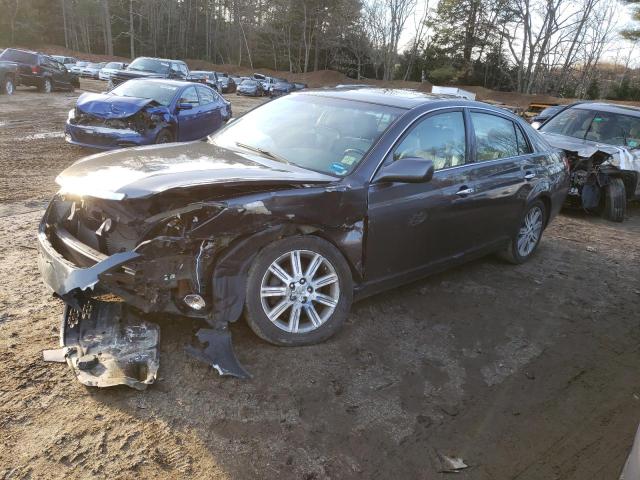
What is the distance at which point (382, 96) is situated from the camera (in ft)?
14.8

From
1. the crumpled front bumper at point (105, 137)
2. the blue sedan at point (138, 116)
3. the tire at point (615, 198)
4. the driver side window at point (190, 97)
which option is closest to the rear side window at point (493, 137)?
the tire at point (615, 198)

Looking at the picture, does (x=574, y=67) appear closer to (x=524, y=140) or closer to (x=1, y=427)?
(x=524, y=140)

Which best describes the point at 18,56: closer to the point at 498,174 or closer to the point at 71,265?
the point at 71,265

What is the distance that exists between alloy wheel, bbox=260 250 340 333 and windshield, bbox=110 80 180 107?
25.1 feet

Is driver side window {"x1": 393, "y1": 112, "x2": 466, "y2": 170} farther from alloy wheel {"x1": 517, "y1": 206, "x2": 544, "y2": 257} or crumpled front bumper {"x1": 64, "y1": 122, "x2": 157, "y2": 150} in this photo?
crumpled front bumper {"x1": 64, "y1": 122, "x2": 157, "y2": 150}

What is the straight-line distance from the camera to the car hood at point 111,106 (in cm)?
939

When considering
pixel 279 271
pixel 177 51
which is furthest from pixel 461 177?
pixel 177 51

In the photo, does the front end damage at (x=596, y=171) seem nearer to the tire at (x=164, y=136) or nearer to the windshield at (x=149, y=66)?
the tire at (x=164, y=136)

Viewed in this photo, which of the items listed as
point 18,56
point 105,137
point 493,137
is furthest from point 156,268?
point 18,56

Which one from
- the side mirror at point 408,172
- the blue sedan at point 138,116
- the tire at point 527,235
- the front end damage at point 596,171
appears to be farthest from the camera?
the blue sedan at point 138,116

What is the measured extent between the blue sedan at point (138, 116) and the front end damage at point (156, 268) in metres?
6.42

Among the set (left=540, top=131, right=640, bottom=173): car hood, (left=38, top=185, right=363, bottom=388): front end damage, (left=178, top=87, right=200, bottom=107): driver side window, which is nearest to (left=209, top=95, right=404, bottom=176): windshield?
(left=38, top=185, right=363, bottom=388): front end damage

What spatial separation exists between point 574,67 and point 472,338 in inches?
2216

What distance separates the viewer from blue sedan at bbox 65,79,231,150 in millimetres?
9336
